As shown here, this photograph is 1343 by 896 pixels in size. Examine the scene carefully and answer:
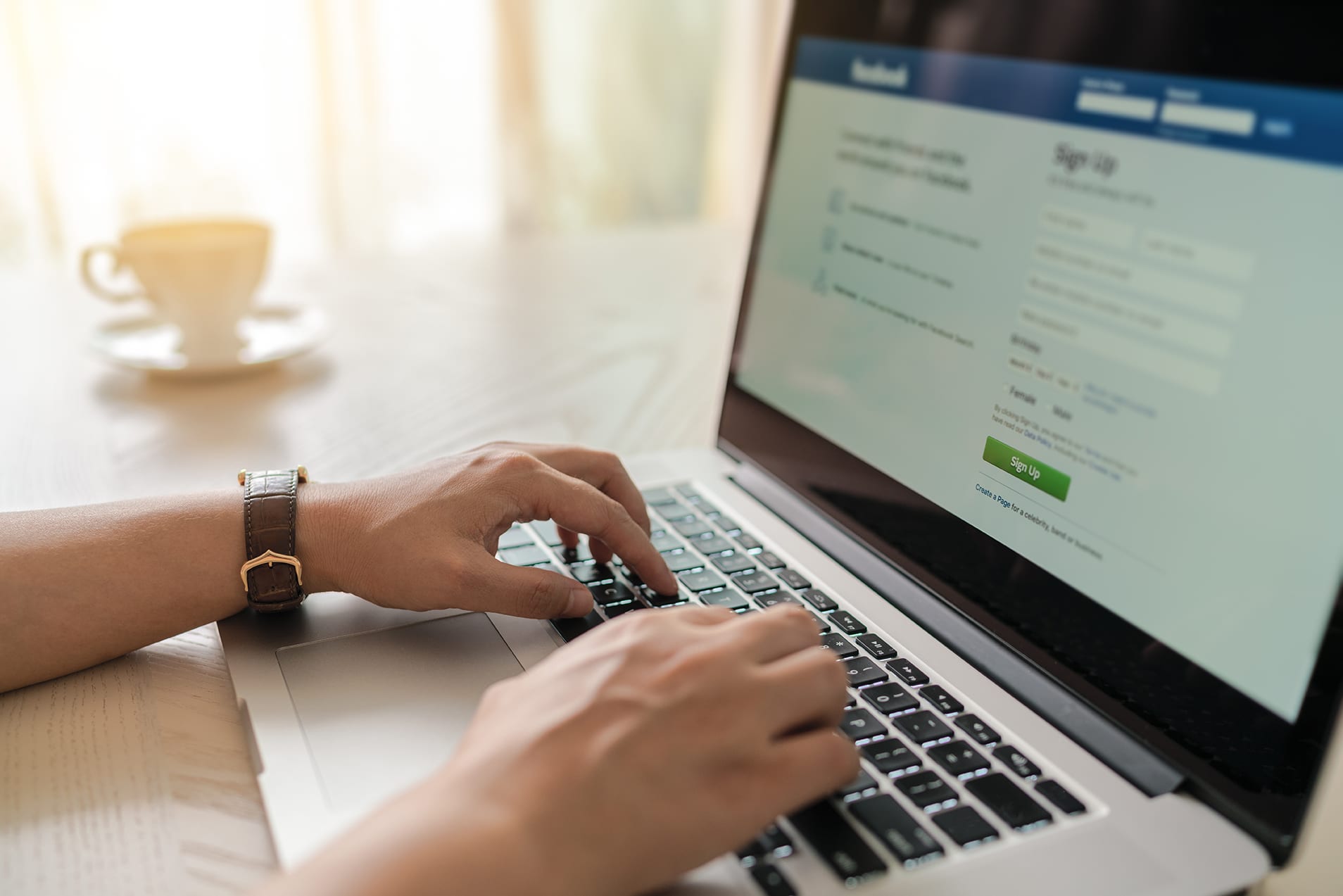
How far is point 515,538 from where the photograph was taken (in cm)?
70

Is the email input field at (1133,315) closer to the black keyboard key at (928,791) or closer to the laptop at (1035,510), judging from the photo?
the laptop at (1035,510)

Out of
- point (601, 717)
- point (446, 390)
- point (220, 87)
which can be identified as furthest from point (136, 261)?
point (220, 87)

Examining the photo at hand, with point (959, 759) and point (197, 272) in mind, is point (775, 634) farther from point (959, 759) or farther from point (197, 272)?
point (197, 272)

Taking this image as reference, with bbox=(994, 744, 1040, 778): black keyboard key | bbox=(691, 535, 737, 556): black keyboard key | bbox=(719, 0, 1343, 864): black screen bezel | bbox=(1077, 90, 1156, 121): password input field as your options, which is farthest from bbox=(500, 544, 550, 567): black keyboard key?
bbox=(1077, 90, 1156, 121): password input field

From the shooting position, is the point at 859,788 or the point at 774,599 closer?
the point at 859,788

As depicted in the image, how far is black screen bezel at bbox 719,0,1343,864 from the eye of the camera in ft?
1.41

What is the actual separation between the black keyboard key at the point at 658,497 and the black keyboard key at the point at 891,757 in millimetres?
303

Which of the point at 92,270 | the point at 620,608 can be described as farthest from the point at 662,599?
the point at 92,270

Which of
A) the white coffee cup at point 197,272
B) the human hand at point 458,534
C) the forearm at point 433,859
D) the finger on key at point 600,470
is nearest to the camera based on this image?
the forearm at point 433,859

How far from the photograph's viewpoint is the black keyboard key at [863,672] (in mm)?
546

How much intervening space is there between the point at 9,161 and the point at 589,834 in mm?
2503

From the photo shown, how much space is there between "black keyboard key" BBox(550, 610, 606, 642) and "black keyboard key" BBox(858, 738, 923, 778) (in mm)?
185

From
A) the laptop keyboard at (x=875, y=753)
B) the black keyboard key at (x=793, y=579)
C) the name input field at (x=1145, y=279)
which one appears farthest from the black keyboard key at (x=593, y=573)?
the name input field at (x=1145, y=279)

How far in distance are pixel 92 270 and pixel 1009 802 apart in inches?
40.3
